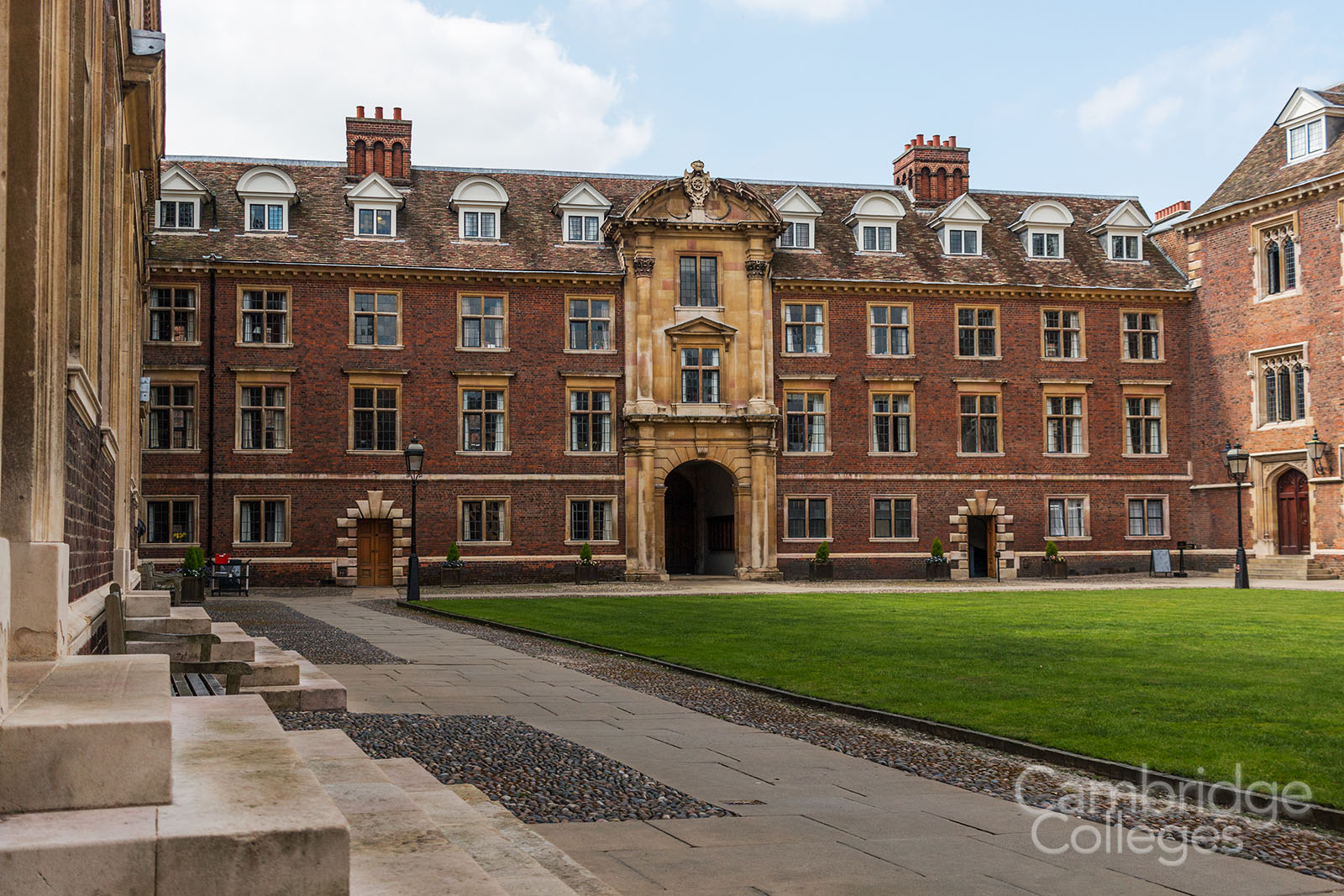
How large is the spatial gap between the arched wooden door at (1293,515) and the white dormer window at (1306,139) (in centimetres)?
1033

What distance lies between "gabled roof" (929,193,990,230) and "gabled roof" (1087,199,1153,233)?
452cm

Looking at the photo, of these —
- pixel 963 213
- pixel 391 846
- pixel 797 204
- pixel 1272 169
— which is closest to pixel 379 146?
pixel 797 204

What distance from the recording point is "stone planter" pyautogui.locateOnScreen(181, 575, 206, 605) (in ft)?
91.2

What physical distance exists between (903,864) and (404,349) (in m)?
34.4

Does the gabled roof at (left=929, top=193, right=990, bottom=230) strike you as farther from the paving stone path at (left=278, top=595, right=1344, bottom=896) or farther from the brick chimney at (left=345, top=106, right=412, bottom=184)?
the paving stone path at (left=278, top=595, right=1344, bottom=896)

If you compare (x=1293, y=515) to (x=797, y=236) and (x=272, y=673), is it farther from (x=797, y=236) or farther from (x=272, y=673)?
(x=272, y=673)

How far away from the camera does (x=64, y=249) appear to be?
6117 millimetres

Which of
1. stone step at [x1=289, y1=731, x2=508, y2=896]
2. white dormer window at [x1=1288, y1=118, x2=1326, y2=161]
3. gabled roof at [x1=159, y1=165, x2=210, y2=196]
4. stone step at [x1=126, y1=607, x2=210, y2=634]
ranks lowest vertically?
stone step at [x1=289, y1=731, x2=508, y2=896]

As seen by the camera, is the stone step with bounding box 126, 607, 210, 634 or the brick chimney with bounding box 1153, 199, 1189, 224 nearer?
the stone step with bounding box 126, 607, 210, 634

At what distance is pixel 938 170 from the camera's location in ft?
150

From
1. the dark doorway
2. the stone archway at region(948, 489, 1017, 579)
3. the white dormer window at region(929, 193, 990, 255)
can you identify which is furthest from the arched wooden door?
the white dormer window at region(929, 193, 990, 255)

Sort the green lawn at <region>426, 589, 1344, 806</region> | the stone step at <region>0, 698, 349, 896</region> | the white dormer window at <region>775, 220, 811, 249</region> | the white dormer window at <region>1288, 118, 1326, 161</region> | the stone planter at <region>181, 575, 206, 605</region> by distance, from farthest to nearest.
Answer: the white dormer window at <region>775, 220, 811, 249</region> → the white dormer window at <region>1288, 118, 1326, 161</region> → the stone planter at <region>181, 575, 206, 605</region> → the green lawn at <region>426, 589, 1344, 806</region> → the stone step at <region>0, 698, 349, 896</region>

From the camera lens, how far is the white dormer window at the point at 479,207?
40.1m

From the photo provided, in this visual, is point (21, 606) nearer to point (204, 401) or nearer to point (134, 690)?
point (134, 690)
